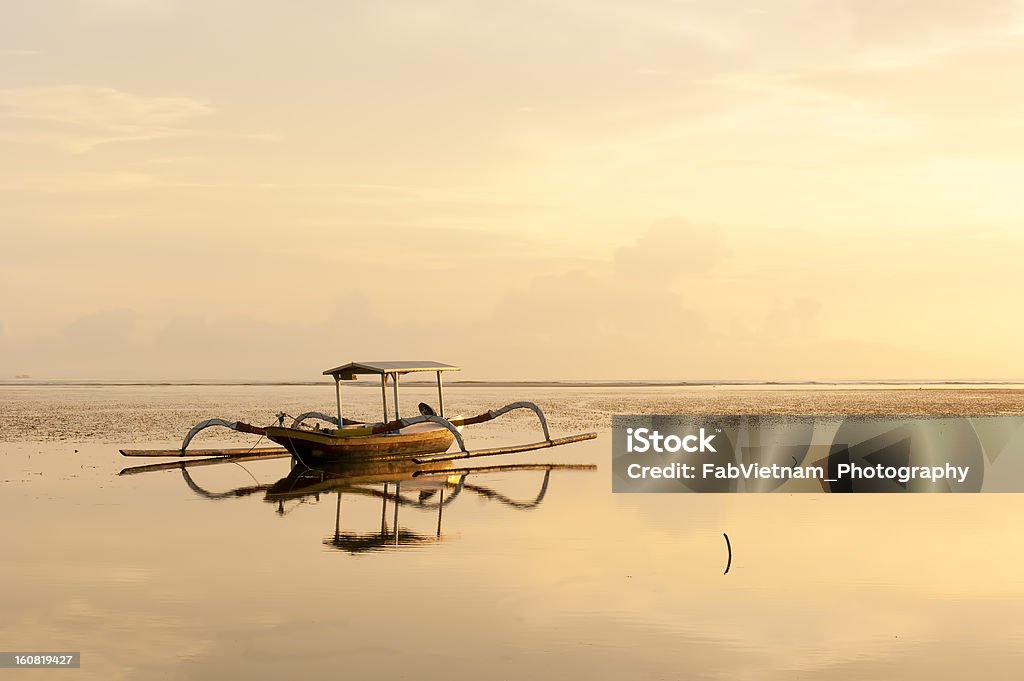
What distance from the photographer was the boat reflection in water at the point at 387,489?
22125 mm

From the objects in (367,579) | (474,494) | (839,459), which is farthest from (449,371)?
(367,579)

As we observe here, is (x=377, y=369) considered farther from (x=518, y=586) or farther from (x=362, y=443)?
(x=518, y=586)

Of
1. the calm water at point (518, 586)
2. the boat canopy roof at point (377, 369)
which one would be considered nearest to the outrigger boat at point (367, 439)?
the boat canopy roof at point (377, 369)

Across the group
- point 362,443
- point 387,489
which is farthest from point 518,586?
point 362,443

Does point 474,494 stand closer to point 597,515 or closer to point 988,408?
point 597,515

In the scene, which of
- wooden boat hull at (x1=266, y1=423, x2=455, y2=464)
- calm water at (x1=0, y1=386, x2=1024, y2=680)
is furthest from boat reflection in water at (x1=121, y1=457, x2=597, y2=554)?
wooden boat hull at (x1=266, y1=423, x2=455, y2=464)

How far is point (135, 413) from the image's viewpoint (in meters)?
75.8

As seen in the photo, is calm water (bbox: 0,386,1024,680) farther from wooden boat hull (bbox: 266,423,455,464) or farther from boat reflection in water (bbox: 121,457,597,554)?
wooden boat hull (bbox: 266,423,455,464)

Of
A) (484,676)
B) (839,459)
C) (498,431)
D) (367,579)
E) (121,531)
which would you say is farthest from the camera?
(498,431)

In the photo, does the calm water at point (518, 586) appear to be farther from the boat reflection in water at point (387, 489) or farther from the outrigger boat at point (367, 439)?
the outrigger boat at point (367, 439)

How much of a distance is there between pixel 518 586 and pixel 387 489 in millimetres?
14250

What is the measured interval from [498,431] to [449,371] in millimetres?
15048

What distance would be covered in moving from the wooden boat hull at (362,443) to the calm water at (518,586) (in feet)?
19.9

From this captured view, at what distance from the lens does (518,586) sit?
17281 mm
